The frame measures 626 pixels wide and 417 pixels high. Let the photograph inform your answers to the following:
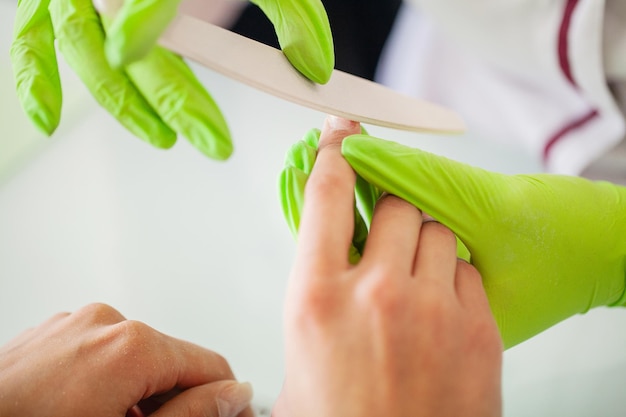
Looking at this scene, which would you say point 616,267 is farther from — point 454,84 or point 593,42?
point 454,84

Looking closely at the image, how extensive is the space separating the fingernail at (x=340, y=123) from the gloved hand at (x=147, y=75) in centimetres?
5

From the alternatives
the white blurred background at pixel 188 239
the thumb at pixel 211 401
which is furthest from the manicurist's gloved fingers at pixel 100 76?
the white blurred background at pixel 188 239

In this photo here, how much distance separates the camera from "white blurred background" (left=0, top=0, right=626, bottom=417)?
2.32 feet

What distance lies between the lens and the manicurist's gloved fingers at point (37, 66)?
0.49m

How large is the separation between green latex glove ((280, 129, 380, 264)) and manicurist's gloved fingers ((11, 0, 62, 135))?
194 mm

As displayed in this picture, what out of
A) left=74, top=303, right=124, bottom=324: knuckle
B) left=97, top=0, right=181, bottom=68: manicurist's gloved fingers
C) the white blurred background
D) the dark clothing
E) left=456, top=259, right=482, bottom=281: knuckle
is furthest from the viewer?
the dark clothing

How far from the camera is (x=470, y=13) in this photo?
827mm

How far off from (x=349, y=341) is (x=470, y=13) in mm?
598

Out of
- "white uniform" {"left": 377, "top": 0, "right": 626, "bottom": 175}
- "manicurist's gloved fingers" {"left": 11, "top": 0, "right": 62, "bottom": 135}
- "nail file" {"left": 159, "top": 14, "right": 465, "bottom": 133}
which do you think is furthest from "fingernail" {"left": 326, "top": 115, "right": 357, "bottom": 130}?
"white uniform" {"left": 377, "top": 0, "right": 626, "bottom": 175}

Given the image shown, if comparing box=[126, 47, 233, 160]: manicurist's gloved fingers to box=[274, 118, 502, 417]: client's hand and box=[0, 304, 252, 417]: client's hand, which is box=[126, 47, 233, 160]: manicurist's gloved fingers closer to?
box=[274, 118, 502, 417]: client's hand

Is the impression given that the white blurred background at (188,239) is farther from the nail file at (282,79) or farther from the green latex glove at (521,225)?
the nail file at (282,79)

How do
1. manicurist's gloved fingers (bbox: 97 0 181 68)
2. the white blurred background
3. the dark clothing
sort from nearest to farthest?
1. manicurist's gloved fingers (bbox: 97 0 181 68)
2. the white blurred background
3. the dark clothing

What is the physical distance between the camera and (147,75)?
456 mm

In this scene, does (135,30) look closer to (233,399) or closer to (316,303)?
(316,303)
